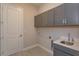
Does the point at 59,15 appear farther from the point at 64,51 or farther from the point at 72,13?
the point at 64,51

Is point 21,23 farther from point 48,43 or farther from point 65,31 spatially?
point 65,31

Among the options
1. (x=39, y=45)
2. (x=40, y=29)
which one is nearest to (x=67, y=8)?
(x=40, y=29)

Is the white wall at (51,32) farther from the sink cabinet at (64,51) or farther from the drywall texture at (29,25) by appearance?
the sink cabinet at (64,51)

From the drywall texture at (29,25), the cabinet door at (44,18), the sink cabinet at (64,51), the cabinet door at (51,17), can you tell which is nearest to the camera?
the sink cabinet at (64,51)

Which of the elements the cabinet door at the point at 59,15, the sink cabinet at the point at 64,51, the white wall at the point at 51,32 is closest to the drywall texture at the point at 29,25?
the white wall at the point at 51,32

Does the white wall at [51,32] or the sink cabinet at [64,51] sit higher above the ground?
the white wall at [51,32]

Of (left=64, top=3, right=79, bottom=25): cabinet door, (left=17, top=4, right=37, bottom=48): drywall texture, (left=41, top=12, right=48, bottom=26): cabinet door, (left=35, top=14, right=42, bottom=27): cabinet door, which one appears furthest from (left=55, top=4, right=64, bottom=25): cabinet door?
(left=17, top=4, right=37, bottom=48): drywall texture

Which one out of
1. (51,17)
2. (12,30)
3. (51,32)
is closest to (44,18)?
(51,17)

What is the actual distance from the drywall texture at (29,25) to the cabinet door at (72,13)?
1918 mm

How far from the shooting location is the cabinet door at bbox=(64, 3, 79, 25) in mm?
1839

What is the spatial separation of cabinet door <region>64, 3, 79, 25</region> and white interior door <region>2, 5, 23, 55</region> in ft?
6.11

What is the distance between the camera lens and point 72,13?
76.5 inches

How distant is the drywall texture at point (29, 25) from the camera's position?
11.8 ft

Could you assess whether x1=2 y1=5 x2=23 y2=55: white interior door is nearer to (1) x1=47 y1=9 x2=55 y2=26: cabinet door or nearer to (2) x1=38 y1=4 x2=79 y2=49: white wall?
(2) x1=38 y1=4 x2=79 y2=49: white wall
